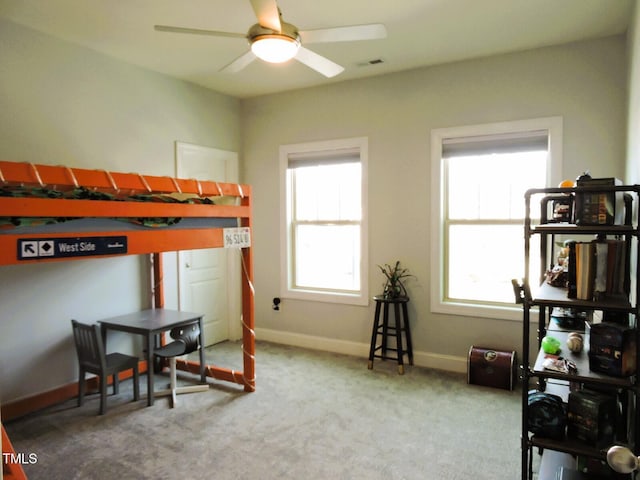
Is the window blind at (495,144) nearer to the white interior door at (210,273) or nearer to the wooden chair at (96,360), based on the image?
the white interior door at (210,273)

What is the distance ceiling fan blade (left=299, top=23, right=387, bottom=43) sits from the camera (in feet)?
7.30

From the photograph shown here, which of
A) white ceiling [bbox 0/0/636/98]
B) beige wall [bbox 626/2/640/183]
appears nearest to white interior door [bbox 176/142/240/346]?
white ceiling [bbox 0/0/636/98]

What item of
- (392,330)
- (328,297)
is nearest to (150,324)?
(328,297)

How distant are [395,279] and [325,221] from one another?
103 cm

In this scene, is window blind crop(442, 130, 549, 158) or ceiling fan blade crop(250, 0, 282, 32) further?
window blind crop(442, 130, 549, 158)

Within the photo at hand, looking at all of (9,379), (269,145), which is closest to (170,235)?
(9,379)

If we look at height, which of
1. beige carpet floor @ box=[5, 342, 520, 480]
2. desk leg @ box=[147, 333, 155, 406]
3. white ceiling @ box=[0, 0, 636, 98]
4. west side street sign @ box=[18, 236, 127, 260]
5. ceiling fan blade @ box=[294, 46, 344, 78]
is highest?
white ceiling @ box=[0, 0, 636, 98]

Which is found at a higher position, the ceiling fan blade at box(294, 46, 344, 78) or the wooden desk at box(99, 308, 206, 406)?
the ceiling fan blade at box(294, 46, 344, 78)

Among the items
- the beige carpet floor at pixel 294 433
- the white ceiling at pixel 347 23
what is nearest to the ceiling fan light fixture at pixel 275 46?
the white ceiling at pixel 347 23

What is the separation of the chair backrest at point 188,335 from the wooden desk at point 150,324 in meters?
0.06

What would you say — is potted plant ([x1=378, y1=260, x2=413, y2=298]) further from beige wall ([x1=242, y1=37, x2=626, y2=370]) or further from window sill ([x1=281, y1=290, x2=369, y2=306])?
window sill ([x1=281, y1=290, x2=369, y2=306])

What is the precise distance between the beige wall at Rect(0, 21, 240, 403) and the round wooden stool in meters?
2.01

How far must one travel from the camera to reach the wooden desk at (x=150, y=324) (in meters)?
3.13

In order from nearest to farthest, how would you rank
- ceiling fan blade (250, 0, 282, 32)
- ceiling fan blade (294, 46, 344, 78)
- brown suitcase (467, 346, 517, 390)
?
ceiling fan blade (250, 0, 282, 32)
ceiling fan blade (294, 46, 344, 78)
brown suitcase (467, 346, 517, 390)
